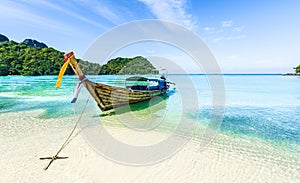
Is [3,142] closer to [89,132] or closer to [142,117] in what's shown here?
[89,132]

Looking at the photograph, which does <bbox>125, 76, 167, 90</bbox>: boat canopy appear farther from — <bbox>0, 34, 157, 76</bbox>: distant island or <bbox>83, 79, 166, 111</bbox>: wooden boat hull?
<bbox>0, 34, 157, 76</bbox>: distant island

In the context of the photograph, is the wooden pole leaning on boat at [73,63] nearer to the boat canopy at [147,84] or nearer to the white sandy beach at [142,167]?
the white sandy beach at [142,167]

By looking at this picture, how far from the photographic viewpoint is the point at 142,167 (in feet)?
12.9

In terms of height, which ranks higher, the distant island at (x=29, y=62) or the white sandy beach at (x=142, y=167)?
the distant island at (x=29, y=62)

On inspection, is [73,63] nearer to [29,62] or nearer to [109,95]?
[109,95]

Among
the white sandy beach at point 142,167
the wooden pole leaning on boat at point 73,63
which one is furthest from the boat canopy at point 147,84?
the white sandy beach at point 142,167

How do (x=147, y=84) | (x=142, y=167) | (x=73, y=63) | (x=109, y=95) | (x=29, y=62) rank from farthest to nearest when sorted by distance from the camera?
(x=29, y=62) → (x=147, y=84) → (x=109, y=95) → (x=73, y=63) → (x=142, y=167)

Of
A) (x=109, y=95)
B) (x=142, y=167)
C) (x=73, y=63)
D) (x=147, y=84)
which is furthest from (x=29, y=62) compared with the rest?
(x=142, y=167)

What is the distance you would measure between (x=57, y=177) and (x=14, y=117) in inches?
255

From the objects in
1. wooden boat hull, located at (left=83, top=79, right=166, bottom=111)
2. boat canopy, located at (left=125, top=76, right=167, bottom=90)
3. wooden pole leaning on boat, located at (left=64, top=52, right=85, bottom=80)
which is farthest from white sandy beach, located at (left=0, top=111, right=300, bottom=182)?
boat canopy, located at (left=125, top=76, right=167, bottom=90)

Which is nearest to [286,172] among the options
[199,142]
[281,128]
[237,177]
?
[237,177]

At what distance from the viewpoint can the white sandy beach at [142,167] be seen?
3.47 m

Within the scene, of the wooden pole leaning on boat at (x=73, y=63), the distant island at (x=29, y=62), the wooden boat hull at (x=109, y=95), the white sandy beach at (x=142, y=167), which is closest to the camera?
the white sandy beach at (x=142, y=167)

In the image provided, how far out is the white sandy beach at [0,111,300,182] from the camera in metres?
3.47
